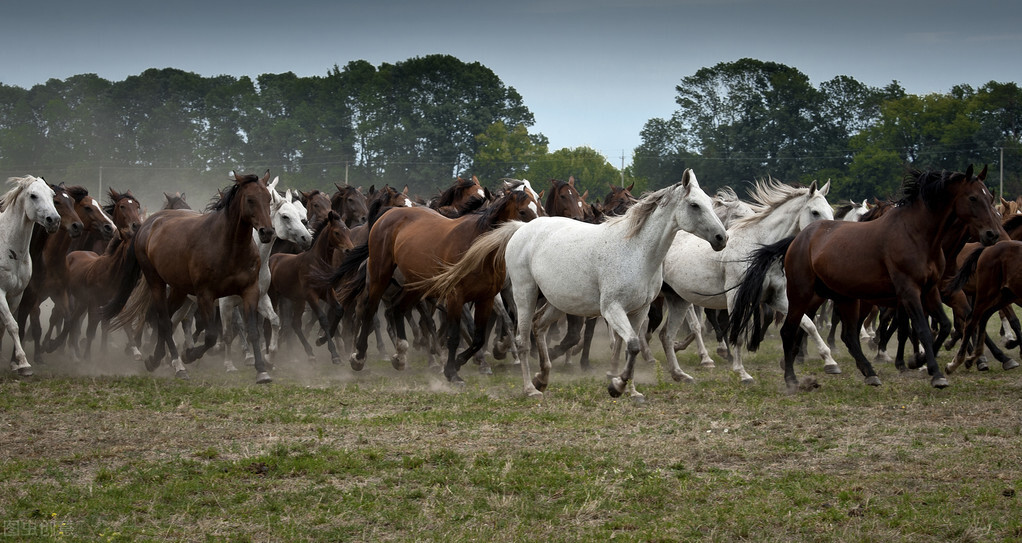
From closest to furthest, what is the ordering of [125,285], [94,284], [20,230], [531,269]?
[531,269] → [20,230] → [125,285] → [94,284]

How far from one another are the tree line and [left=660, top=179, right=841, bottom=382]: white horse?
1823 inches

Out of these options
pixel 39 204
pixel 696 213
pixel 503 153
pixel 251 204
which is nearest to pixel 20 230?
pixel 39 204

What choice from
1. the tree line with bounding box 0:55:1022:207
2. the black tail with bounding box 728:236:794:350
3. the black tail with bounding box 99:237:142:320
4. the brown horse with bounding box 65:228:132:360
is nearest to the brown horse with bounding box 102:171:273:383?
the black tail with bounding box 99:237:142:320

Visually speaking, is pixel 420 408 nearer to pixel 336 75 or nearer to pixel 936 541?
pixel 936 541

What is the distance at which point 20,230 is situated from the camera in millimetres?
11625

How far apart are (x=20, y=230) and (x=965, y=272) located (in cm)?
1038

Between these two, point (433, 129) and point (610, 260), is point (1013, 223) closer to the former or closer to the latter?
point (610, 260)

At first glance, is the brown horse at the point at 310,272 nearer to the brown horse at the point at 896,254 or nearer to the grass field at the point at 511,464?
the grass field at the point at 511,464

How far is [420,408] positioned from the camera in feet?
29.2

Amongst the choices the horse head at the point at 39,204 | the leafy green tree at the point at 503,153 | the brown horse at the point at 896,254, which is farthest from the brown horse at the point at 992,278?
the leafy green tree at the point at 503,153

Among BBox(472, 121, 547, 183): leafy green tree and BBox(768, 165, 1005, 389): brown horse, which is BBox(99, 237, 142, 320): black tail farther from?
BBox(472, 121, 547, 183): leafy green tree

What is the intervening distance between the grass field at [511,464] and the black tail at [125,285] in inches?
110

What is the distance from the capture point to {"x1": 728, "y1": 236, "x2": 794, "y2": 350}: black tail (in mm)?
10586

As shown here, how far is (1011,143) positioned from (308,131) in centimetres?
4418
